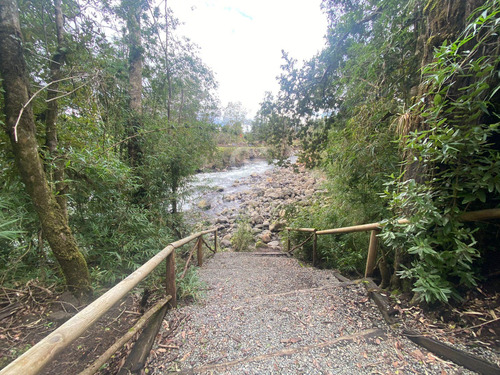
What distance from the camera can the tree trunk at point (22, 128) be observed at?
1.35 m

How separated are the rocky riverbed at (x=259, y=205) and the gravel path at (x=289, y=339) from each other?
12.2 ft

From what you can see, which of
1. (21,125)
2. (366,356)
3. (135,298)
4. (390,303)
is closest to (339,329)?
(366,356)

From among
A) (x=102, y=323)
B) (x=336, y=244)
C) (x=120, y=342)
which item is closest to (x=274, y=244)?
(x=336, y=244)

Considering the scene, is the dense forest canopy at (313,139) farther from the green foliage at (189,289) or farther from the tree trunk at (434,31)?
the green foliage at (189,289)

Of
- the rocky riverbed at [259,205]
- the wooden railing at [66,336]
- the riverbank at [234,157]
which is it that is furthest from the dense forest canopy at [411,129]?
the riverbank at [234,157]

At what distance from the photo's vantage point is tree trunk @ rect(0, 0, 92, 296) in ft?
4.43

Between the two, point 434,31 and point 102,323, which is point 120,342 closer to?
point 102,323

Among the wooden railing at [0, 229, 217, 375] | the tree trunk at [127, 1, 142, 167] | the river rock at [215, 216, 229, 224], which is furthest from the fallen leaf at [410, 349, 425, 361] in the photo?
the river rock at [215, 216, 229, 224]

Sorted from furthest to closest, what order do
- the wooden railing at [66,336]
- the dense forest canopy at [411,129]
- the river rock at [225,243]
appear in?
1. the river rock at [225,243]
2. the dense forest canopy at [411,129]
3. the wooden railing at [66,336]

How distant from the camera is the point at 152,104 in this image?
424 centimetres

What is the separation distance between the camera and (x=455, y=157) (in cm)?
105

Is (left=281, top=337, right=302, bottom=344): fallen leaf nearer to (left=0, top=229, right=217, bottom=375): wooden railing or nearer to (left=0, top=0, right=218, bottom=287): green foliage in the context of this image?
(left=0, top=229, right=217, bottom=375): wooden railing

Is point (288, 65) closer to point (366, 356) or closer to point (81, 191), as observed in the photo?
point (81, 191)

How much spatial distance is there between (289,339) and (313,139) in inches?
136
